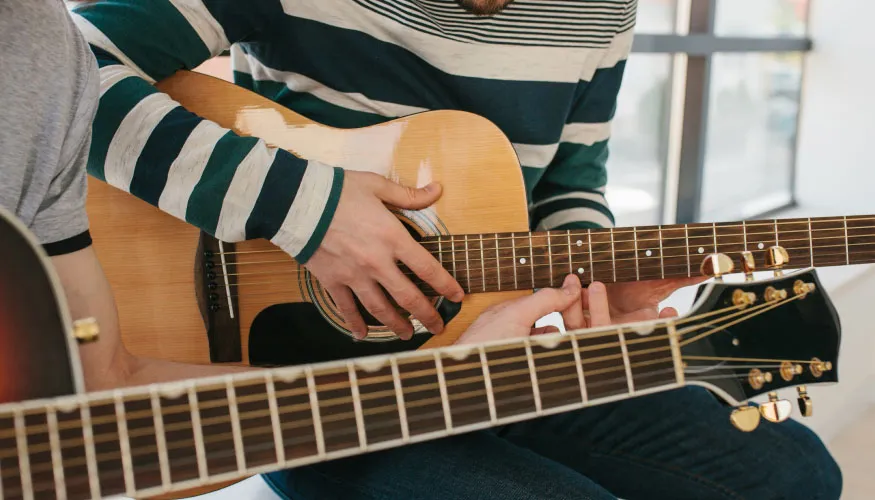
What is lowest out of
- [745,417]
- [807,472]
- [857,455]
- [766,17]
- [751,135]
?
[857,455]

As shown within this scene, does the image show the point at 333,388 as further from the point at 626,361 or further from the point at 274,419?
the point at 626,361

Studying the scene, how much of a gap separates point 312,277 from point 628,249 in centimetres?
40

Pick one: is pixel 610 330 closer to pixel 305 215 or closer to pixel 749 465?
pixel 305 215

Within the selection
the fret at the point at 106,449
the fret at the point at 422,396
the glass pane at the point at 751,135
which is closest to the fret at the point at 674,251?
the fret at the point at 422,396

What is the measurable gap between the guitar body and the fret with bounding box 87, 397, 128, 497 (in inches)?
14.9

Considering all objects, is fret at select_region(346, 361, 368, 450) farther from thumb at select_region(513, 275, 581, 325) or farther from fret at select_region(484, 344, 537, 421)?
thumb at select_region(513, 275, 581, 325)

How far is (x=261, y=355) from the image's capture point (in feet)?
2.88

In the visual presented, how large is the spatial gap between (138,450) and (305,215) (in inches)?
13.2

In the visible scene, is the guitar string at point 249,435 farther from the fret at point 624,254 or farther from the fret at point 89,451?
the fret at point 624,254

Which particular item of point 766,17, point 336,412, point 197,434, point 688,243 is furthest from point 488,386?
point 766,17

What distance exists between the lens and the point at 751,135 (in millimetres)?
2639

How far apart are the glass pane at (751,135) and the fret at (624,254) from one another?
1686 mm

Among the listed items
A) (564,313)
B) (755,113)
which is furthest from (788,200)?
(564,313)

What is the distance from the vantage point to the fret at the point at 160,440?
488 mm
